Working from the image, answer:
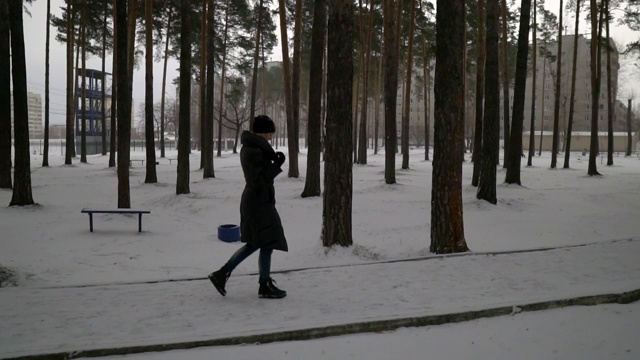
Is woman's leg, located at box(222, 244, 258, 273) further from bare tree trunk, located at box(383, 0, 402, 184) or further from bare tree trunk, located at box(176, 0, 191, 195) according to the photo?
bare tree trunk, located at box(383, 0, 402, 184)

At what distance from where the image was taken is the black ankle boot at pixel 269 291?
16.7 feet

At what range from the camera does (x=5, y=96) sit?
48.1 feet

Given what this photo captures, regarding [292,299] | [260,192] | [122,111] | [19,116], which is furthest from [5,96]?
[292,299]

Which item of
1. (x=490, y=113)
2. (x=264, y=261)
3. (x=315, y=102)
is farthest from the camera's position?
(x=315, y=102)

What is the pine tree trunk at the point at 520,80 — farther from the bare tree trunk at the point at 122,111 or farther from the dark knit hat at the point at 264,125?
the dark knit hat at the point at 264,125

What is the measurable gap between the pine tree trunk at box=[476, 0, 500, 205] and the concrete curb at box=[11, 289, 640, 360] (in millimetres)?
8216

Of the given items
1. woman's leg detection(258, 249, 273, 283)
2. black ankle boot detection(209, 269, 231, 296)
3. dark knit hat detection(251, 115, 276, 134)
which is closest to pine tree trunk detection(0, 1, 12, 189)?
black ankle boot detection(209, 269, 231, 296)

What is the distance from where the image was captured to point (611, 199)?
15.8m

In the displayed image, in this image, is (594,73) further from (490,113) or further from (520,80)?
(490,113)

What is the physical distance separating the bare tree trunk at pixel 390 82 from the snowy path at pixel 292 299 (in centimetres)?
1101

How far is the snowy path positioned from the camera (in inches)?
164

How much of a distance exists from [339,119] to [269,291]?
3.62m

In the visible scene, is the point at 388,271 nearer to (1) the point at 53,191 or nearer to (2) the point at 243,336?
(2) the point at 243,336

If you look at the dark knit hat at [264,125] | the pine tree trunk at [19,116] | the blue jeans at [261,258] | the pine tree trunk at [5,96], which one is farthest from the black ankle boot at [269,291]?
the pine tree trunk at [5,96]
